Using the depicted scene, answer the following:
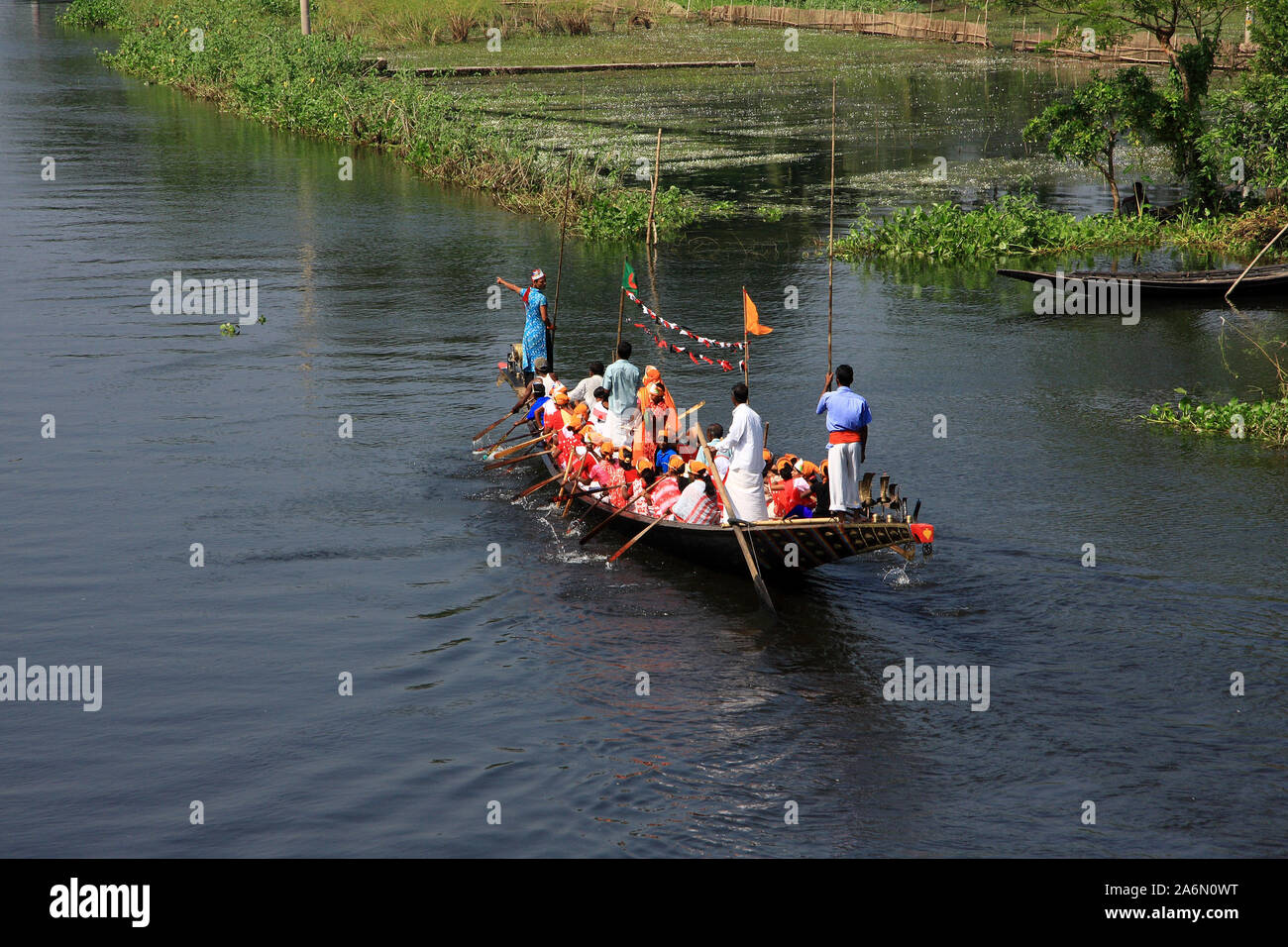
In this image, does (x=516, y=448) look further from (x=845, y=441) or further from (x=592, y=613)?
(x=845, y=441)

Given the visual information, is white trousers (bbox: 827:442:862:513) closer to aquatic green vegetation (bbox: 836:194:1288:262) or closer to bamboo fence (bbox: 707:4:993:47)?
aquatic green vegetation (bbox: 836:194:1288:262)

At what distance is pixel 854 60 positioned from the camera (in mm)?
60781

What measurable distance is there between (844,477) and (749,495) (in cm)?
104

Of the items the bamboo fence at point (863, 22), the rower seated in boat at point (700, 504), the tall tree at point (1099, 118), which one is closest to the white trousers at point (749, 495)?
the rower seated in boat at point (700, 504)

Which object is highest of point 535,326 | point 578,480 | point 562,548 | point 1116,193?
point 1116,193

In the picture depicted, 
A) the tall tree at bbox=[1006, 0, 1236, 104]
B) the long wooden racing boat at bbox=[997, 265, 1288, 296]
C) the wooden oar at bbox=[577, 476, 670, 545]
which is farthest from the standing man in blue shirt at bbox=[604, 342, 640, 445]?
the tall tree at bbox=[1006, 0, 1236, 104]

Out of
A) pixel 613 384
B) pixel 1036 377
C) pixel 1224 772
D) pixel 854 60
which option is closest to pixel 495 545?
pixel 613 384

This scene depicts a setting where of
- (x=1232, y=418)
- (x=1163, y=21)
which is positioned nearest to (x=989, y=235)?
(x=1163, y=21)

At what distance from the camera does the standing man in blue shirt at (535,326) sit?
18859mm

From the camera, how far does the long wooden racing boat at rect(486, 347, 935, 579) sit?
12867mm

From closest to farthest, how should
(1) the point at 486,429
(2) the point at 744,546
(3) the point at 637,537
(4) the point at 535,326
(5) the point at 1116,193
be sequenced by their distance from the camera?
(2) the point at 744,546 < (3) the point at 637,537 < (1) the point at 486,429 < (4) the point at 535,326 < (5) the point at 1116,193

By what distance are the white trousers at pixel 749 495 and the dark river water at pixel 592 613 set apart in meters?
0.98

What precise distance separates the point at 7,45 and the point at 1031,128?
54515 mm

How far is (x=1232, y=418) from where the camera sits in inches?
702
